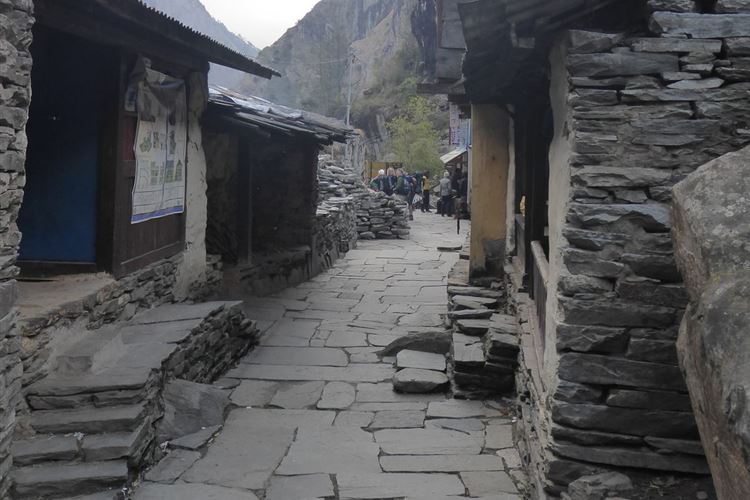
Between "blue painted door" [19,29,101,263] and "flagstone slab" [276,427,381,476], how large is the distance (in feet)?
8.22

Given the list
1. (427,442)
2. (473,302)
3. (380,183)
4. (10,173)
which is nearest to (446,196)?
(380,183)

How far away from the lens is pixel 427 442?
5230 millimetres

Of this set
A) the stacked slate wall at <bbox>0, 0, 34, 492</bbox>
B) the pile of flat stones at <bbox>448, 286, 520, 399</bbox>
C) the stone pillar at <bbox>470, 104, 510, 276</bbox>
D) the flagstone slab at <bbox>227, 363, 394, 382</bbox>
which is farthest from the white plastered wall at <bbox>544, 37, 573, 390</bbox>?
the stone pillar at <bbox>470, 104, 510, 276</bbox>

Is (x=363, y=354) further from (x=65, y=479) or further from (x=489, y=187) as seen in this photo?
(x=65, y=479)

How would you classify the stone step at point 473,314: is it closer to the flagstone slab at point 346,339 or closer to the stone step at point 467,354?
the stone step at point 467,354

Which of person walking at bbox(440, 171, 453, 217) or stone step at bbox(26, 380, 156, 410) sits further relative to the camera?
person walking at bbox(440, 171, 453, 217)

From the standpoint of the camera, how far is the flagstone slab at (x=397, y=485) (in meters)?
4.31

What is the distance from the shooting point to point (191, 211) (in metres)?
8.27

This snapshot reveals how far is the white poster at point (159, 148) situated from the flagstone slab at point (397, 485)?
340cm

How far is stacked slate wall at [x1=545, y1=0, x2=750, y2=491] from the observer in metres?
3.31

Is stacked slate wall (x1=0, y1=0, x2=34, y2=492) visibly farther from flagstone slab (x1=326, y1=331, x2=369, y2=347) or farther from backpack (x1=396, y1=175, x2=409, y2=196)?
backpack (x1=396, y1=175, x2=409, y2=196)

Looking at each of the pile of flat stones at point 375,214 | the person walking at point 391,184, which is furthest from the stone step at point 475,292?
the person walking at point 391,184

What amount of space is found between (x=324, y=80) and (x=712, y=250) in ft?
218

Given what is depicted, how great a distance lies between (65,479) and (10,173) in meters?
1.71
